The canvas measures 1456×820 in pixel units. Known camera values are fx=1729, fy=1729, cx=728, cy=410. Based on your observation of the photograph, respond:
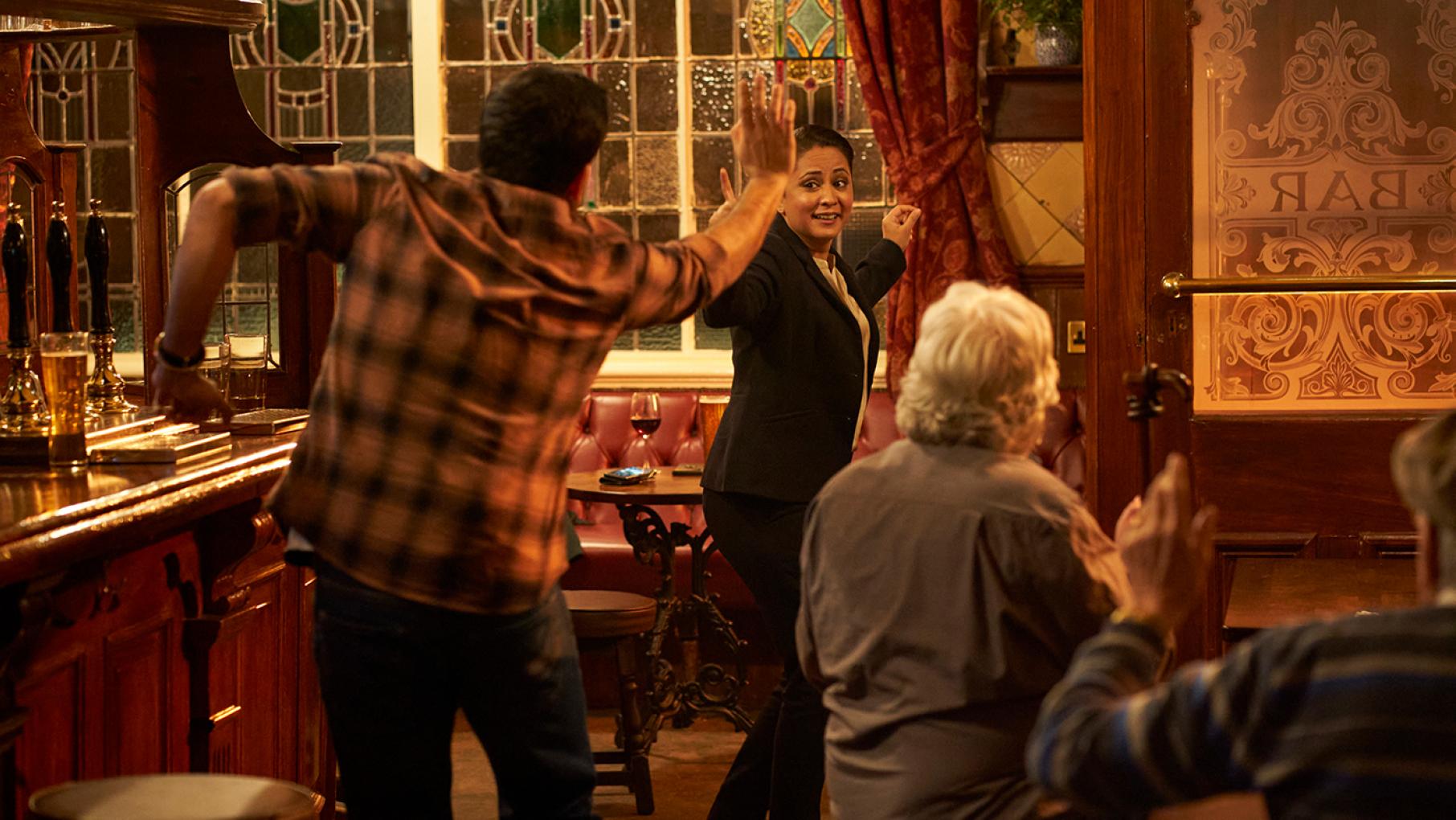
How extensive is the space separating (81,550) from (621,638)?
78.5 inches

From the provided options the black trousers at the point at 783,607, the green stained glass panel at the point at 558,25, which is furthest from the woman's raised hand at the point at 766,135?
the green stained glass panel at the point at 558,25

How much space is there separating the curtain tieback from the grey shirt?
3.69 m

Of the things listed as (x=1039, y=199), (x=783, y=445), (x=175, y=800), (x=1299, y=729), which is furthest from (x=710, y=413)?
(x=1299, y=729)

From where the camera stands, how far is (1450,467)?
1281 mm

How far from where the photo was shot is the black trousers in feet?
10.7

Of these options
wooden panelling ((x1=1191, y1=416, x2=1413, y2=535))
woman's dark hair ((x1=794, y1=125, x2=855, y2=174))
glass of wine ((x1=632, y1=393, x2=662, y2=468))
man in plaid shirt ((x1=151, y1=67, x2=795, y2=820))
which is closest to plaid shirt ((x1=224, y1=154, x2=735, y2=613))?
man in plaid shirt ((x1=151, y1=67, x2=795, y2=820))

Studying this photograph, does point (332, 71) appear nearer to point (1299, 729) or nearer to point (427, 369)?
point (427, 369)

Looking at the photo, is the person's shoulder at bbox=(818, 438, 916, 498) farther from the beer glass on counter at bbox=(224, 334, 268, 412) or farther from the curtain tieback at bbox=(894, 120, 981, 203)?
the curtain tieback at bbox=(894, 120, 981, 203)

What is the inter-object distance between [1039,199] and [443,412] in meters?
4.03

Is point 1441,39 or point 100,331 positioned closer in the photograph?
point 100,331

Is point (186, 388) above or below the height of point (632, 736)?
above

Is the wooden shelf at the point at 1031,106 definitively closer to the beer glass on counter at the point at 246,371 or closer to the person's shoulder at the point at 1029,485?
the beer glass on counter at the point at 246,371

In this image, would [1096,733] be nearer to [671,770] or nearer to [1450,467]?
[1450,467]

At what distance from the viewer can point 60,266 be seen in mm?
3068
